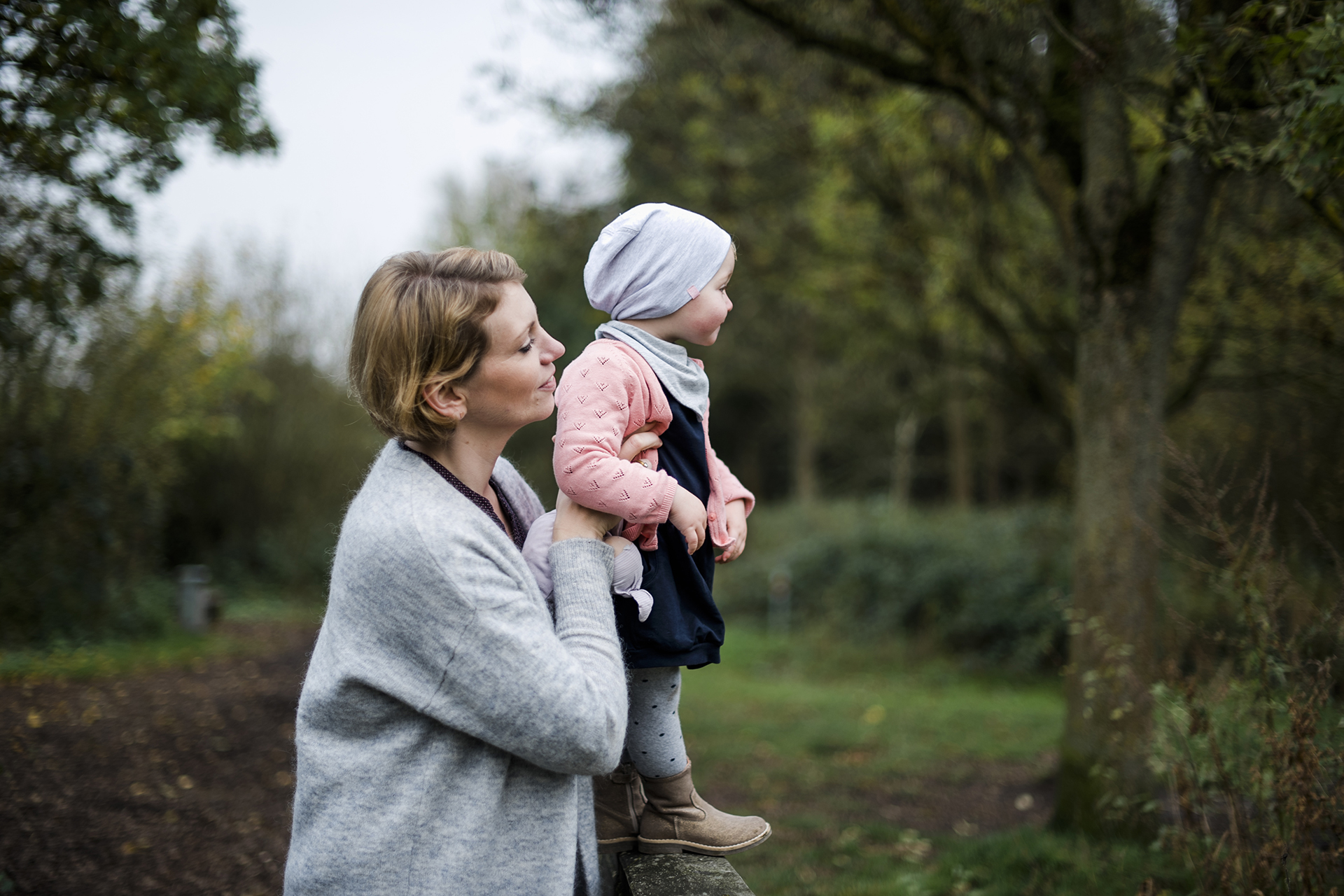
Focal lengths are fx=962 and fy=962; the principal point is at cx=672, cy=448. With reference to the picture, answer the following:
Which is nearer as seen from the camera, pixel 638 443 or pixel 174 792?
pixel 638 443

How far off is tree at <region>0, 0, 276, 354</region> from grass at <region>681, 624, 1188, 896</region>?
4.24 meters

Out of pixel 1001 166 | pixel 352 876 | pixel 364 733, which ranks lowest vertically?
pixel 352 876

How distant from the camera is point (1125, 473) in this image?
189 inches

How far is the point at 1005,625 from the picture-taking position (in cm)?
1228

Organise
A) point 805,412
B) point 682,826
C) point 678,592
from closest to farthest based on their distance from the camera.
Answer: point 678,592, point 682,826, point 805,412

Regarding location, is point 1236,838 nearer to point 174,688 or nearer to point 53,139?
point 53,139

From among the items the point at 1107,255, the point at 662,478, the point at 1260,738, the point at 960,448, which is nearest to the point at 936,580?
the point at 960,448

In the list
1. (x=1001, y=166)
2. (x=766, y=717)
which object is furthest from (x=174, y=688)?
(x=1001, y=166)

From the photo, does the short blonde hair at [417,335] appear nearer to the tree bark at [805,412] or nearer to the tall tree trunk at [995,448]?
the tall tree trunk at [995,448]

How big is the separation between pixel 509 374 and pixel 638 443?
362 mm

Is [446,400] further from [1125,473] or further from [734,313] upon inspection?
[734,313]

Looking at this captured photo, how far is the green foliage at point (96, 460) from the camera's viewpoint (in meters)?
9.20

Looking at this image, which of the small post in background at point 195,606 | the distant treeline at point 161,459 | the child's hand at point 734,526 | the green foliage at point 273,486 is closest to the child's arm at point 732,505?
the child's hand at point 734,526

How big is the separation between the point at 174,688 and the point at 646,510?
7.61 m
